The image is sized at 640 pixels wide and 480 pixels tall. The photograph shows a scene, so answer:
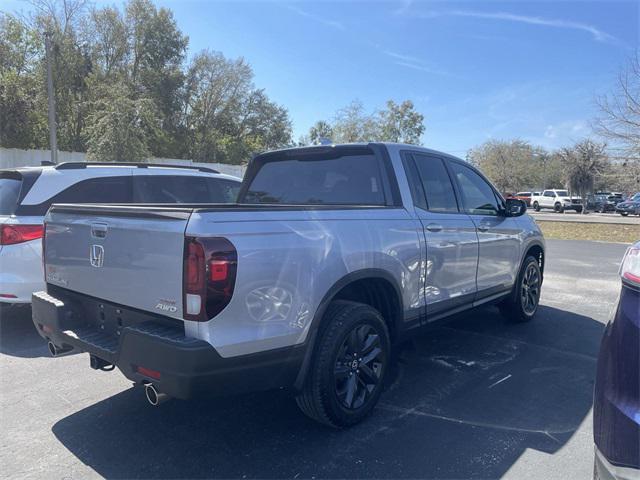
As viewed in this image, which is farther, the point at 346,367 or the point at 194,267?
the point at 346,367

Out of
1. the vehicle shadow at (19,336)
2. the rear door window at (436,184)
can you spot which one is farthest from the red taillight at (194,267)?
the vehicle shadow at (19,336)

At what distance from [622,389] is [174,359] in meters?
1.96

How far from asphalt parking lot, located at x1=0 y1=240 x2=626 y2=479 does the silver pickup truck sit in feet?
1.08

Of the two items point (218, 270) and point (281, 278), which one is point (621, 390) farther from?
point (218, 270)

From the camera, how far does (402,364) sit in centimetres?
436

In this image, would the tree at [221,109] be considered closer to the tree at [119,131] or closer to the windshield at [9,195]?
the tree at [119,131]

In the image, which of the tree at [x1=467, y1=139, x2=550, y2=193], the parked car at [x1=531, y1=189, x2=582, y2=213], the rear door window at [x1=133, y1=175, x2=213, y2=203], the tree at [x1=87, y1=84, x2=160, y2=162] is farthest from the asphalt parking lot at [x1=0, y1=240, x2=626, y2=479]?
the tree at [x1=467, y1=139, x2=550, y2=193]

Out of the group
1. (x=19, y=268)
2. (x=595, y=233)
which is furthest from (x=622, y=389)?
(x=595, y=233)

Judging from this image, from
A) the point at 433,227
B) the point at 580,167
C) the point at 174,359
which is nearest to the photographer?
the point at 174,359

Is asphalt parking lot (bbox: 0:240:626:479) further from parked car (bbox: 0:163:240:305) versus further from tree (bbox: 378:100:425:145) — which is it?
tree (bbox: 378:100:425:145)

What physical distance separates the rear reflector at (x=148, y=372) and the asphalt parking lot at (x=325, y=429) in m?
0.63

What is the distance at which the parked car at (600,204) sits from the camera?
4331 centimetres

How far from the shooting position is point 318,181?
4160 mm

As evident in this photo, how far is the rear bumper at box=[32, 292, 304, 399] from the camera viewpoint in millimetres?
2359
